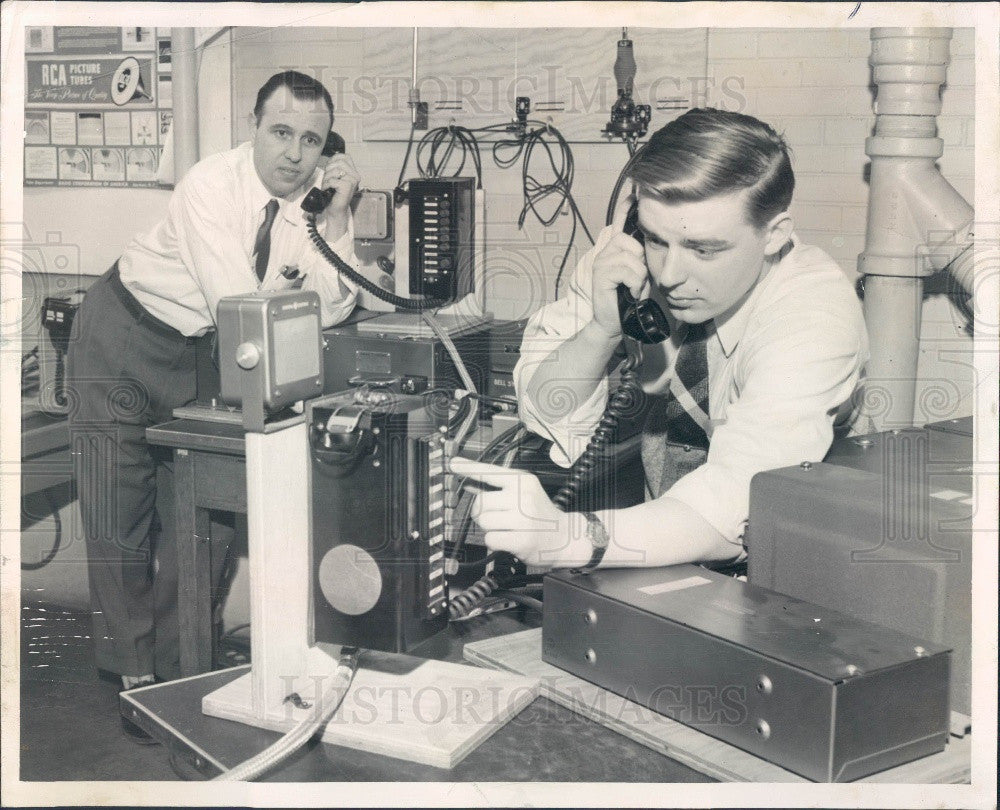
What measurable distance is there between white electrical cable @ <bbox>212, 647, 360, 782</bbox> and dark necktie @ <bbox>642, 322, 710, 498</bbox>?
1.12 metres

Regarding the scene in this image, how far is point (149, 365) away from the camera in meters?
2.83

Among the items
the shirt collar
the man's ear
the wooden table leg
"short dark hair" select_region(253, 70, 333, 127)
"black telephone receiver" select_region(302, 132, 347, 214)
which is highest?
"short dark hair" select_region(253, 70, 333, 127)

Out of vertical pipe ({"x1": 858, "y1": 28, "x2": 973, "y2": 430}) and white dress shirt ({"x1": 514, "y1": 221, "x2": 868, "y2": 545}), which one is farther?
vertical pipe ({"x1": 858, "y1": 28, "x2": 973, "y2": 430})

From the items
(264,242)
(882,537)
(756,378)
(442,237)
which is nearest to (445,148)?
(442,237)

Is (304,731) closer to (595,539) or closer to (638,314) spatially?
(595,539)

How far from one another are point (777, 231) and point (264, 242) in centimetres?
163

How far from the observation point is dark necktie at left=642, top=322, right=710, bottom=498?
2250mm

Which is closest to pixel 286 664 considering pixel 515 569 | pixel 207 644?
pixel 515 569

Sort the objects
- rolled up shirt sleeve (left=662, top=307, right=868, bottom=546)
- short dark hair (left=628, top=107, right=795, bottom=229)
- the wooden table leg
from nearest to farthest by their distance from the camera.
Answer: rolled up shirt sleeve (left=662, top=307, right=868, bottom=546), short dark hair (left=628, top=107, right=795, bottom=229), the wooden table leg

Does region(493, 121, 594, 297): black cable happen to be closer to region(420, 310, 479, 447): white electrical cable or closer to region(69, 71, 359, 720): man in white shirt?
region(420, 310, 479, 447): white electrical cable

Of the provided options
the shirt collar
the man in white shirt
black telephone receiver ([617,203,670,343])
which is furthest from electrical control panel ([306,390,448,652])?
the man in white shirt

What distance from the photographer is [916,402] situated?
2910 mm

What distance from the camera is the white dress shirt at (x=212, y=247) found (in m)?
2.85

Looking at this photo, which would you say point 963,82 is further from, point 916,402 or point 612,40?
point 612,40
